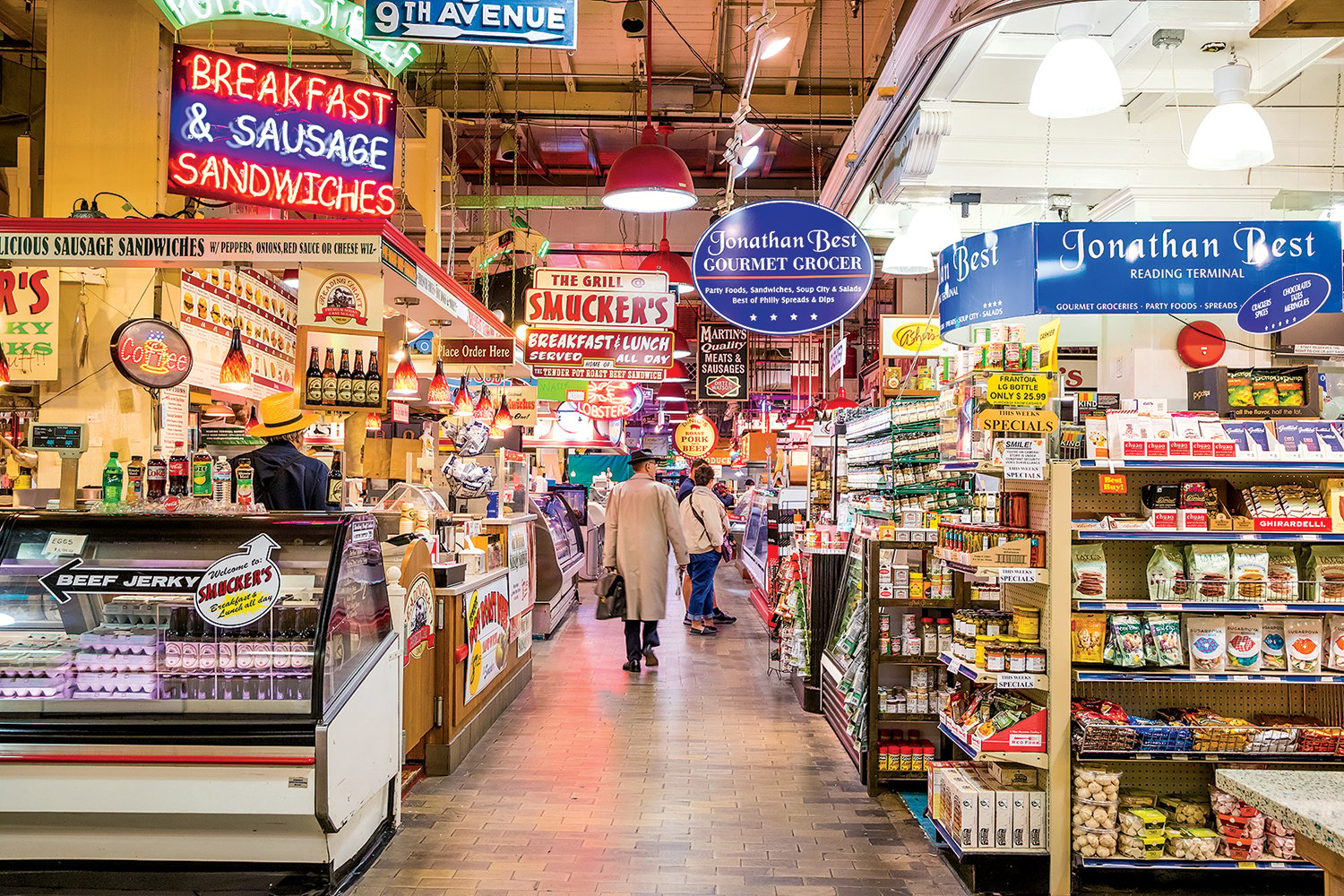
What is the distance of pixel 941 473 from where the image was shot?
614cm

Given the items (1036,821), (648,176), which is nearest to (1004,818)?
(1036,821)

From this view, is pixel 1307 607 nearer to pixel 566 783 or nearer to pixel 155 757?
pixel 566 783

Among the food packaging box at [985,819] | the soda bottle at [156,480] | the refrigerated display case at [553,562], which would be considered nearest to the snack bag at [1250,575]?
the food packaging box at [985,819]

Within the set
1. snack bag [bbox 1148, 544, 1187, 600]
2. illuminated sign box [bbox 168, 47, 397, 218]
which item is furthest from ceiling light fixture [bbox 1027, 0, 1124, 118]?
illuminated sign box [bbox 168, 47, 397, 218]

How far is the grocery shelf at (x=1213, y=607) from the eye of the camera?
4.29 meters

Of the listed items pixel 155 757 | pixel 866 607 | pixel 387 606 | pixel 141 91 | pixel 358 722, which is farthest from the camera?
pixel 141 91

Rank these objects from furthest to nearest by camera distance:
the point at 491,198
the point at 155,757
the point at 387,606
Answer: the point at 491,198 < the point at 387,606 < the point at 155,757

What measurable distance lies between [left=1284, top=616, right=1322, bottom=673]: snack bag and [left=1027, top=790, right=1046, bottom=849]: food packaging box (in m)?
1.33

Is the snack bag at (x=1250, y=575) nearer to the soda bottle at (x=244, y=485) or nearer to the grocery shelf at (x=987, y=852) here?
the grocery shelf at (x=987, y=852)

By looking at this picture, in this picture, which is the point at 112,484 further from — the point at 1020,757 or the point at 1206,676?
the point at 1206,676

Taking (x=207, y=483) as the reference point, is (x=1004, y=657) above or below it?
below

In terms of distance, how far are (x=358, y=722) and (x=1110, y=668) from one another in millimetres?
3445

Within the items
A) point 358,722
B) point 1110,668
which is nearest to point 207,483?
point 358,722

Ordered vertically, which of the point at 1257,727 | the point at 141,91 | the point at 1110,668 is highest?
the point at 141,91
